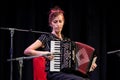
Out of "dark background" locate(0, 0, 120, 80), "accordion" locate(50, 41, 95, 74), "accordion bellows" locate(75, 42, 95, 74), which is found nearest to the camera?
"accordion" locate(50, 41, 95, 74)

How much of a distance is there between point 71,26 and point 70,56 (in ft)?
3.41

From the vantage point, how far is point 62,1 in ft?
16.2

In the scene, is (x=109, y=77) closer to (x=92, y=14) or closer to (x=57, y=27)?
(x=92, y=14)

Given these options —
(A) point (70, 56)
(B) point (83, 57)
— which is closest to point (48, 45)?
(A) point (70, 56)

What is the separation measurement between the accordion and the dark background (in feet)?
2.92

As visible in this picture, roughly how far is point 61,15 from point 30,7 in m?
0.86

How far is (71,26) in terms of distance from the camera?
4.87 meters

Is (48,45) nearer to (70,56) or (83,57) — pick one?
(70,56)

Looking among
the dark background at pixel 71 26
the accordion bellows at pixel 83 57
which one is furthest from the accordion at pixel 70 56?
the dark background at pixel 71 26

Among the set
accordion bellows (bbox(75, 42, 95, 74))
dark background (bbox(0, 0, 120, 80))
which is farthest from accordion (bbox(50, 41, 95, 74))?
dark background (bbox(0, 0, 120, 80))

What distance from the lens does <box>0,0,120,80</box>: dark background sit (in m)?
4.77

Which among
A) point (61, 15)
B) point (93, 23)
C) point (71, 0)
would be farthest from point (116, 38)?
point (61, 15)

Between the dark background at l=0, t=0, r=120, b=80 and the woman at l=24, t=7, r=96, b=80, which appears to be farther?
the dark background at l=0, t=0, r=120, b=80

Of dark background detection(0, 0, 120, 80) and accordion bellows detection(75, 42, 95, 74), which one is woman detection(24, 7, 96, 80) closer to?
accordion bellows detection(75, 42, 95, 74)
